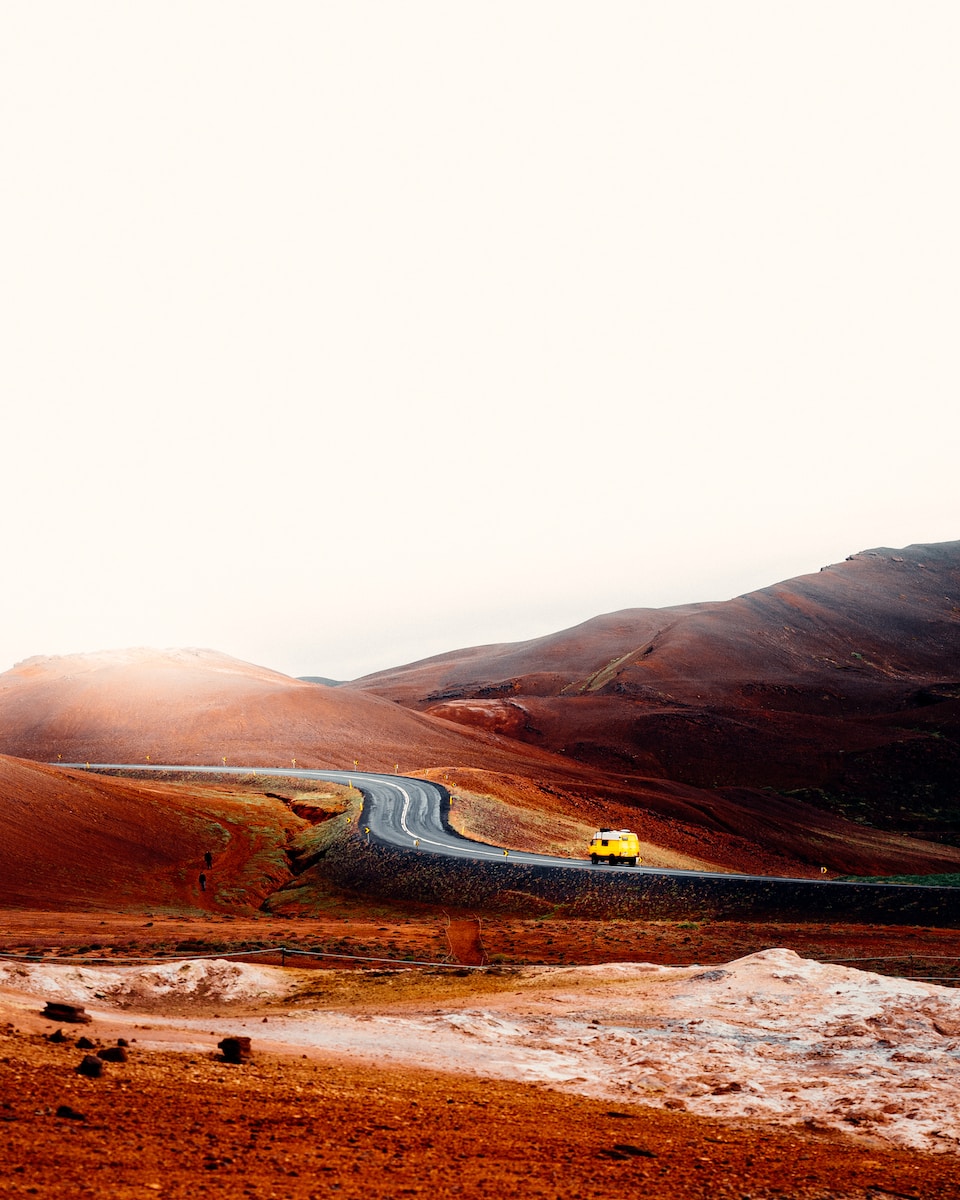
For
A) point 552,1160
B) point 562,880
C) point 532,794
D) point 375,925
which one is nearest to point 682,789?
point 532,794

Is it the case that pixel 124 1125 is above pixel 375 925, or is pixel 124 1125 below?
above

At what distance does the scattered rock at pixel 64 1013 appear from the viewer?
10.7m

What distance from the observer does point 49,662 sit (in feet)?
500

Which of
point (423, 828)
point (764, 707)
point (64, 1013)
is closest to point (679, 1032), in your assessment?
point (64, 1013)

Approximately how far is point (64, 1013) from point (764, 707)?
142m

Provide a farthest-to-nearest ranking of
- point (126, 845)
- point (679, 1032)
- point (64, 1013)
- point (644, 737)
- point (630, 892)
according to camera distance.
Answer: point (644, 737) → point (126, 845) → point (630, 892) → point (679, 1032) → point (64, 1013)

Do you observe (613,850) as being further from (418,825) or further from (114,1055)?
(114,1055)

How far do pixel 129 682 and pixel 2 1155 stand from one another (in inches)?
4708

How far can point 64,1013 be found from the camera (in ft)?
35.1

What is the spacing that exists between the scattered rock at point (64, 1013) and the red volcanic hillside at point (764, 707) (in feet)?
296

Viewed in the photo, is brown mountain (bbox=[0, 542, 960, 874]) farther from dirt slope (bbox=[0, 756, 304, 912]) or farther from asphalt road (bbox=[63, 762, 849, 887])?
dirt slope (bbox=[0, 756, 304, 912])

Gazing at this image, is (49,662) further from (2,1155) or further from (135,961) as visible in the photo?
(2,1155)

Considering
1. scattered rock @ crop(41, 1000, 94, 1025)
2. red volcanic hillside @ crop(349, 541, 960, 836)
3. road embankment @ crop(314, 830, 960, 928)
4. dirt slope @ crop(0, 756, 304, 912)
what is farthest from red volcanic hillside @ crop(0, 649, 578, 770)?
scattered rock @ crop(41, 1000, 94, 1025)

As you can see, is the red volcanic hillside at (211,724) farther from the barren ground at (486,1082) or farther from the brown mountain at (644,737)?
the barren ground at (486,1082)
